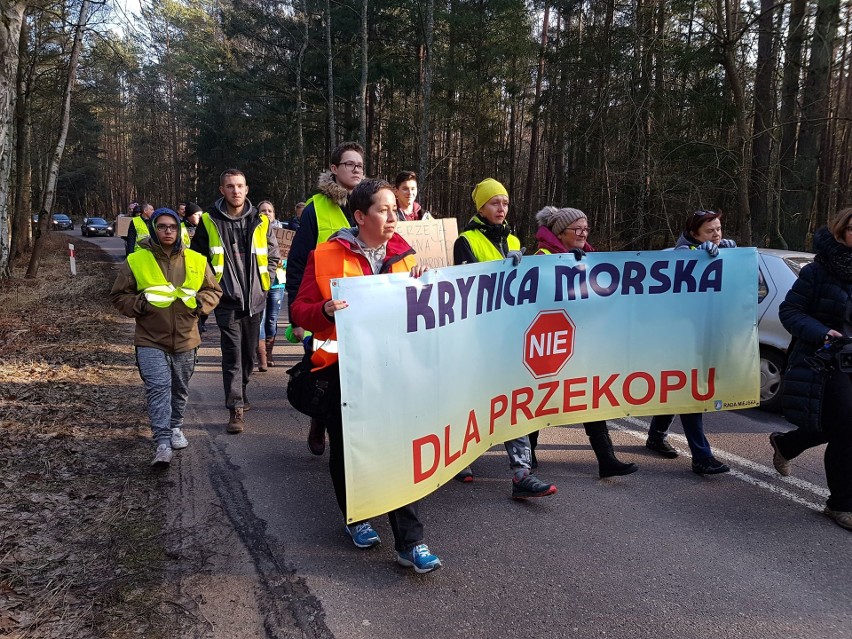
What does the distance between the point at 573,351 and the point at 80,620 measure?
11.0ft

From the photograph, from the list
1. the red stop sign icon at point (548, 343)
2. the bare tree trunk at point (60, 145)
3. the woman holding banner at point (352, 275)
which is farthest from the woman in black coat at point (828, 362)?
the bare tree trunk at point (60, 145)

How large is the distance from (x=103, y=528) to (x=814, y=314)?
4.78 meters

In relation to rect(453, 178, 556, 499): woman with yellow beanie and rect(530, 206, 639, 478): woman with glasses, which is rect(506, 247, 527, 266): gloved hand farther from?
rect(530, 206, 639, 478): woman with glasses

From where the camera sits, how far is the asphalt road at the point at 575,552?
2.86 m

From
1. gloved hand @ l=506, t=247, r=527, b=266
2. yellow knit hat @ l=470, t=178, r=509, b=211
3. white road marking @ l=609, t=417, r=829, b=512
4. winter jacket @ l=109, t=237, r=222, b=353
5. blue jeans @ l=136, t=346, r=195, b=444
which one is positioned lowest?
white road marking @ l=609, t=417, r=829, b=512

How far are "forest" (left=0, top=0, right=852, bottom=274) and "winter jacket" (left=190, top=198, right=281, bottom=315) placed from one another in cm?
682

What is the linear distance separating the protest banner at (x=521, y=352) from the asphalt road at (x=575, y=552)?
477mm

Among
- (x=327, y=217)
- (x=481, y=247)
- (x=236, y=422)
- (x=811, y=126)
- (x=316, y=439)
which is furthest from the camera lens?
(x=811, y=126)

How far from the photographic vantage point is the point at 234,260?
575 cm

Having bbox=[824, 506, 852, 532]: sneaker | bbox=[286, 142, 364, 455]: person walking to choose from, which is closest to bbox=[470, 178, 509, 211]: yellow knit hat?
bbox=[286, 142, 364, 455]: person walking

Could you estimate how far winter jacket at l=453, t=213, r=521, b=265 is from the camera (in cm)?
421

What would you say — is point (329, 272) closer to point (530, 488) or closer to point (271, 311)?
point (530, 488)

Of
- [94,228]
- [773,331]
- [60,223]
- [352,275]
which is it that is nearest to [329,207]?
[352,275]

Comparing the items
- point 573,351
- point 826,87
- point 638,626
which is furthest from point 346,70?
point 638,626
